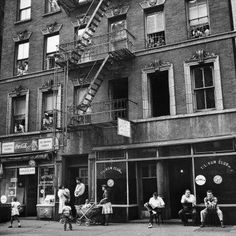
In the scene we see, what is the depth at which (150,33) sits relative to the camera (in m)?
18.8

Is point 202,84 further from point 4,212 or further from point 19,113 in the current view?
point 4,212

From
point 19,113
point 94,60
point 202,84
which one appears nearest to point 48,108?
point 19,113

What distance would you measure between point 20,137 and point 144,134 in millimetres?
7821

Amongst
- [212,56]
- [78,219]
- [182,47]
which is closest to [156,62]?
[182,47]

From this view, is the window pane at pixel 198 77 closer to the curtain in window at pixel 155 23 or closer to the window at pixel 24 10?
the curtain in window at pixel 155 23

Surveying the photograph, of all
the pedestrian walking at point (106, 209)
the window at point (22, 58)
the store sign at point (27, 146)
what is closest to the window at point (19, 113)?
the store sign at point (27, 146)

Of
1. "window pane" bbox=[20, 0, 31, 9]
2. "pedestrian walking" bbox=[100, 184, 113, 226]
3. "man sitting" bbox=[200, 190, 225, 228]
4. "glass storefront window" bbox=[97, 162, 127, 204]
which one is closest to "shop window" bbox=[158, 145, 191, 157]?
"glass storefront window" bbox=[97, 162, 127, 204]

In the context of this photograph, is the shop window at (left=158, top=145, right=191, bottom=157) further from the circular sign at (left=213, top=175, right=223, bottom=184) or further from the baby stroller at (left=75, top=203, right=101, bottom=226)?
the baby stroller at (left=75, top=203, right=101, bottom=226)

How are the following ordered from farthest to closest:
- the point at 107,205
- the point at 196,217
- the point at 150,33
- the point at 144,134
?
the point at 150,33 < the point at 144,134 < the point at 107,205 < the point at 196,217

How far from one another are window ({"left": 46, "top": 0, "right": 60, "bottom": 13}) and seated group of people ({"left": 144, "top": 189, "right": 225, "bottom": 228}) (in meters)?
12.8

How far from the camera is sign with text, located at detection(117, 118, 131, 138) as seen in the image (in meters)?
16.4

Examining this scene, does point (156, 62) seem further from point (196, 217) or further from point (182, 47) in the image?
point (196, 217)

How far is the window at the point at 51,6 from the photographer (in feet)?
71.8

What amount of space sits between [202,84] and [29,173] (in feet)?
34.7
